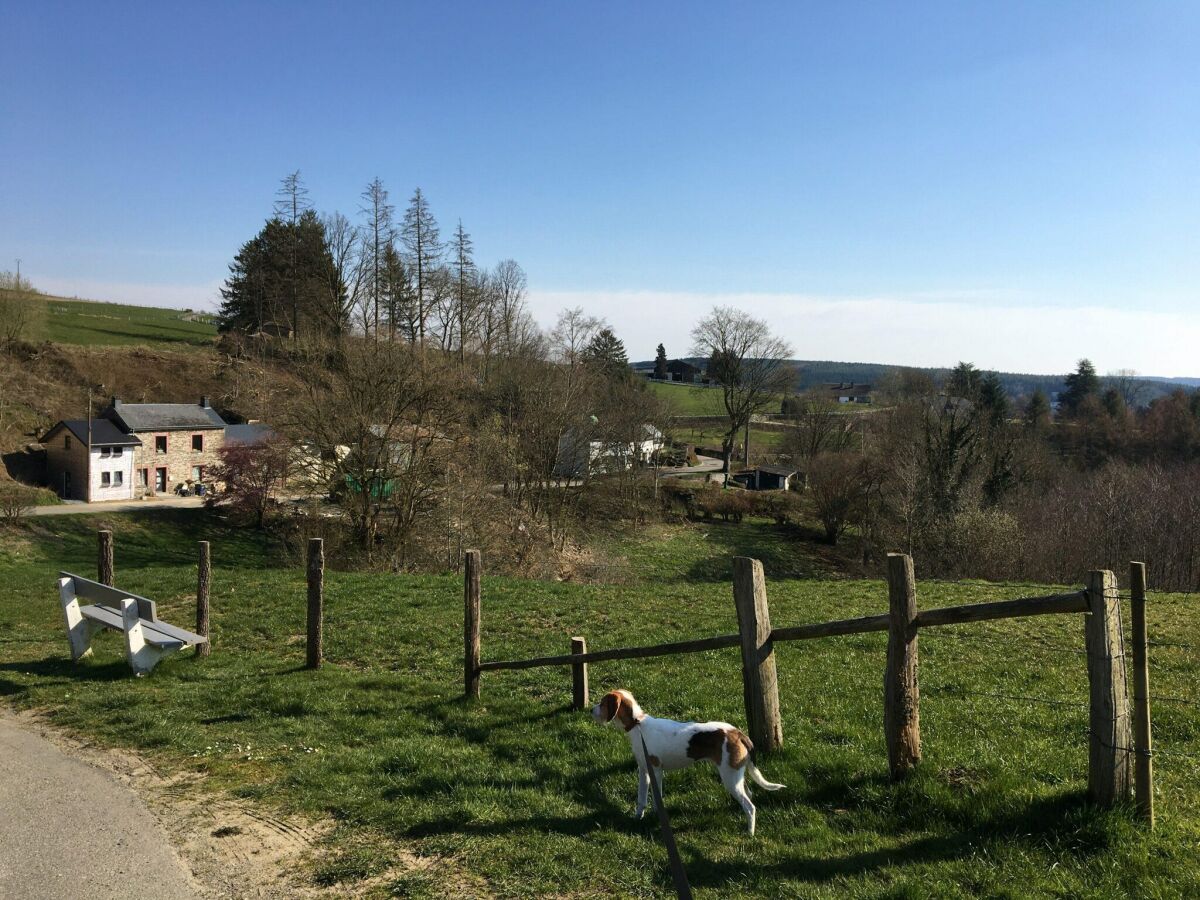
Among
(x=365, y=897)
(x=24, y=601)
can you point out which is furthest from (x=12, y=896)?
(x=24, y=601)

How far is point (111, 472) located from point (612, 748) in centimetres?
5300

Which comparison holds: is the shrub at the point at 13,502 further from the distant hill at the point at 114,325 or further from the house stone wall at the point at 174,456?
the distant hill at the point at 114,325

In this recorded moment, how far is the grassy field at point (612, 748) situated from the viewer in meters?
5.14

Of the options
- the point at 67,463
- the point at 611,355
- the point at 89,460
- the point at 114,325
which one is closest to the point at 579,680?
the point at 89,460

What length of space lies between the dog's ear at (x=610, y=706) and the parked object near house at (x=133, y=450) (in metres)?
45.5

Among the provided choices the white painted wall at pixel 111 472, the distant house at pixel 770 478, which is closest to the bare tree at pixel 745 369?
the distant house at pixel 770 478

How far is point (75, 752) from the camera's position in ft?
26.8

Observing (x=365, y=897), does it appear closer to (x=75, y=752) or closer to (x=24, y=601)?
(x=75, y=752)

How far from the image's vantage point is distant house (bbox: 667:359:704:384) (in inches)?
5699

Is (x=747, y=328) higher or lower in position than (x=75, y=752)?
higher

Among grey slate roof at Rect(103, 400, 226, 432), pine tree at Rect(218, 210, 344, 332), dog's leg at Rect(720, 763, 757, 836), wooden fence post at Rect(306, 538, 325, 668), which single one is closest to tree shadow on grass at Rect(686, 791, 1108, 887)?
dog's leg at Rect(720, 763, 757, 836)

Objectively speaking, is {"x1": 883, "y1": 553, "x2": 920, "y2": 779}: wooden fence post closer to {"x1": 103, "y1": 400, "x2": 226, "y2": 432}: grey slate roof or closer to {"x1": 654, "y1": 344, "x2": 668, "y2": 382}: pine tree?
{"x1": 103, "y1": 400, "x2": 226, "y2": 432}: grey slate roof

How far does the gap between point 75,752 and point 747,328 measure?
243ft

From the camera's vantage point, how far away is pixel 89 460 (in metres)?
48.2
